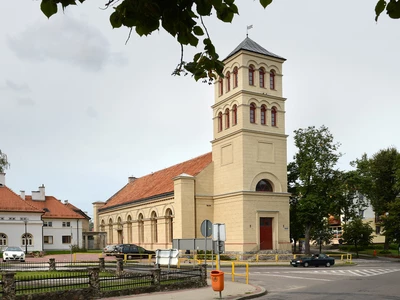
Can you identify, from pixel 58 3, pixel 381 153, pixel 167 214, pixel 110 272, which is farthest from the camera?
pixel 381 153

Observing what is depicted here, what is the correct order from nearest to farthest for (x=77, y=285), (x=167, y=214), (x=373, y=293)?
(x=77, y=285)
(x=373, y=293)
(x=167, y=214)

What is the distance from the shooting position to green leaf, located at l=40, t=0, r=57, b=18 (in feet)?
14.8

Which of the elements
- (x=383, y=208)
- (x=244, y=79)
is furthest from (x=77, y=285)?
(x=383, y=208)

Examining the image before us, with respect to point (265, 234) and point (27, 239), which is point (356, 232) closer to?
point (265, 234)

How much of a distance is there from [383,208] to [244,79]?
107 ft

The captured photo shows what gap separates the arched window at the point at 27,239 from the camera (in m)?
56.8

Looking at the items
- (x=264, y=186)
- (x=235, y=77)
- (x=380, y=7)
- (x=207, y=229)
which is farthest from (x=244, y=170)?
(x=380, y=7)

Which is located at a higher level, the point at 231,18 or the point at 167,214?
the point at 231,18

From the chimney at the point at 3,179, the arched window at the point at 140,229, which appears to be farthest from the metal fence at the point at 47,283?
the chimney at the point at 3,179

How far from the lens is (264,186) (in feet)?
151

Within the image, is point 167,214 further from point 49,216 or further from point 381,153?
point 381,153

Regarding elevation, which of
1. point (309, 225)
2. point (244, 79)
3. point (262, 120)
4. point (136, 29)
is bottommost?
point (309, 225)

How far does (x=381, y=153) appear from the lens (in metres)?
70.2

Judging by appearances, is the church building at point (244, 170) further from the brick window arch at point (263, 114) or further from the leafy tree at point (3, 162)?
the leafy tree at point (3, 162)
